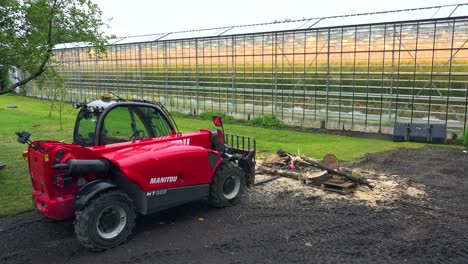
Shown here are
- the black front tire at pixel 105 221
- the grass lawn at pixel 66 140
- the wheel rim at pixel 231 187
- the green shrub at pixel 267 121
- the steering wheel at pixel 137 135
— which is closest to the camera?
the black front tire at pixel 105 221

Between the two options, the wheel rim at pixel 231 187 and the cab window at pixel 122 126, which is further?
the wheel rim at pixel 231 187

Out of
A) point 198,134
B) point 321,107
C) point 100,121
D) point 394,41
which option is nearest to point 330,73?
point 321,107

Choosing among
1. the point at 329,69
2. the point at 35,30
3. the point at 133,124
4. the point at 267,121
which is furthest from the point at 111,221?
the point at 267,121

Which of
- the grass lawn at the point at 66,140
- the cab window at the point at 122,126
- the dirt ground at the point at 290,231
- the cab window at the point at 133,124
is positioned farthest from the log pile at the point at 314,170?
the cab window at the point at 122,126

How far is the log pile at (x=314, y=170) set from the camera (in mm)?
8305

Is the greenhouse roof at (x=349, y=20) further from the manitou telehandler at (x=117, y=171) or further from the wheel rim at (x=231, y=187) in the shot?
the wheel rim at (x=231, y=187)

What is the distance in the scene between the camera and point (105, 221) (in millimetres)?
5500

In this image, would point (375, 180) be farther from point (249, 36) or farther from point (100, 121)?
point (249, 36)

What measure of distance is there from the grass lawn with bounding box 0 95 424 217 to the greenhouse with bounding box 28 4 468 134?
6.23 feet

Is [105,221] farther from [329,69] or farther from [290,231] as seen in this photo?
[329,69]

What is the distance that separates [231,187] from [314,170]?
324cm

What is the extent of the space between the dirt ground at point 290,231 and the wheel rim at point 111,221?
238mm

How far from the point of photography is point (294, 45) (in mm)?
19391

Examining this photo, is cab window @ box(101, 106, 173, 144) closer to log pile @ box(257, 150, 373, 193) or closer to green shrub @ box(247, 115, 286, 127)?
log pile @ box(257, 150, 373, 193)
